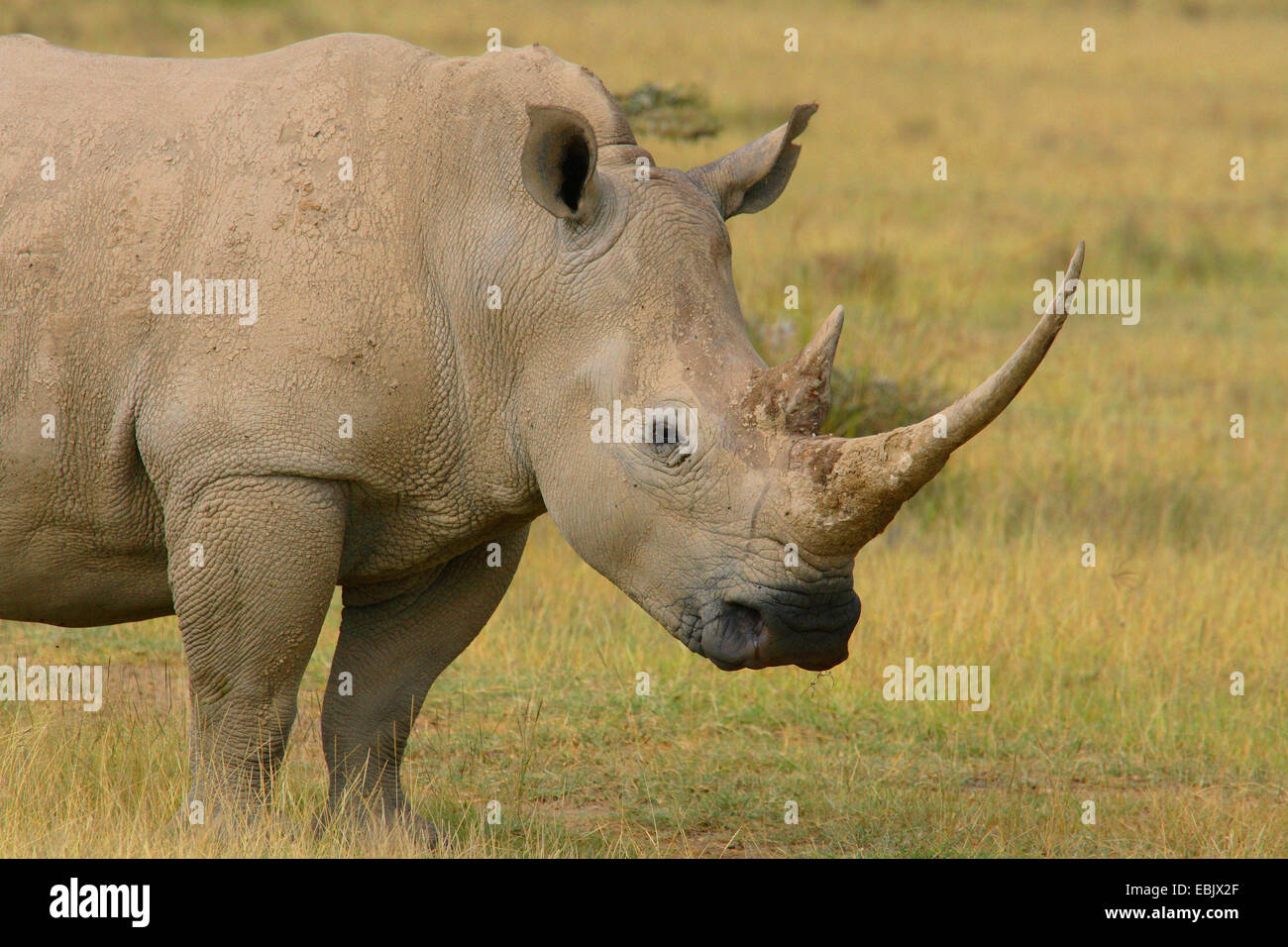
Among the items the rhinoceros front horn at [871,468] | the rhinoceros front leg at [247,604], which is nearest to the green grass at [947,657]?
the rhinoceros front leg at [247,604]

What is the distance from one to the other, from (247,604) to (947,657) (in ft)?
12.2

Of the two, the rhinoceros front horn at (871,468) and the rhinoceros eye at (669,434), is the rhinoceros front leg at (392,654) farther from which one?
the rhinoceros front horn at (871,468)

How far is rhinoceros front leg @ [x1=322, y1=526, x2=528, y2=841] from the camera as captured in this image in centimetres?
550

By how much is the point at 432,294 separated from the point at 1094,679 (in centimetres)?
395

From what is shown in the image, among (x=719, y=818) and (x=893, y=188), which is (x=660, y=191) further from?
(x=893, y=188)

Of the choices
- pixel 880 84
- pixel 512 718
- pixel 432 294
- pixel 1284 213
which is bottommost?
pixel 512 718

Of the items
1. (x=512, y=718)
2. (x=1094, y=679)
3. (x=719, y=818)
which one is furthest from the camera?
(x=1094, y=679)

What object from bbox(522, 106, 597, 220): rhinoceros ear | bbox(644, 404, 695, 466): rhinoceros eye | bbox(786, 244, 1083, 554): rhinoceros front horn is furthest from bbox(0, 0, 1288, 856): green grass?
bbox(522, 106, 597, 220): rhinoceros ear

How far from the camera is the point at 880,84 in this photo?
27516 mm

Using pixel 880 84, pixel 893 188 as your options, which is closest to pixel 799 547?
pixel 893 188

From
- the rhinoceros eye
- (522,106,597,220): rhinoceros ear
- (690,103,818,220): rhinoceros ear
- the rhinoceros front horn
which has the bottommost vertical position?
the rhinoceros front horn

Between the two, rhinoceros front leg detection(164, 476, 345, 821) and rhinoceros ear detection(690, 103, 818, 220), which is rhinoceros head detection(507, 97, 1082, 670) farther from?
rhinoceros front leg detection(164, 476, 345, 821)

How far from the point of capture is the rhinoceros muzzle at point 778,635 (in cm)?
439
